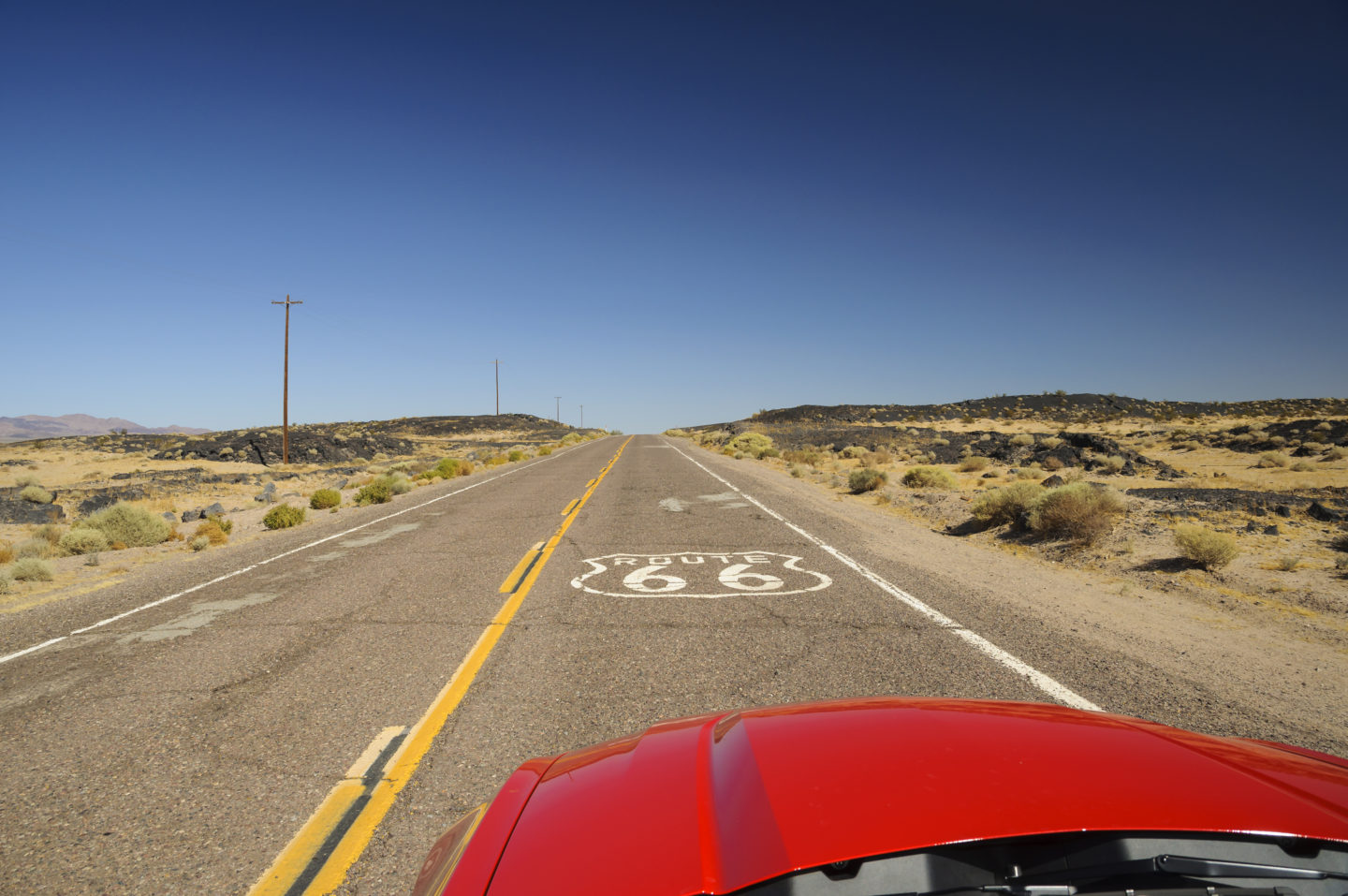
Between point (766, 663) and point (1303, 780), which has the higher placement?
point (1303, 780)

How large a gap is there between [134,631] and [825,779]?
24.0ft

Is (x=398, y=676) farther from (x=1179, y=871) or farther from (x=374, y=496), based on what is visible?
(x=374, y=496)

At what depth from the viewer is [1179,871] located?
4.61ft

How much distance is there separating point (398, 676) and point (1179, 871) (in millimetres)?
4813

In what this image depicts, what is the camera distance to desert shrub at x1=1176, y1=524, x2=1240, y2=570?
8727 mm

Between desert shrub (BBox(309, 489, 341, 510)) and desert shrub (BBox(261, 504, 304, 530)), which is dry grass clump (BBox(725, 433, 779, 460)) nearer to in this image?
desert shrub (BBox(309, 489, 341, 510))

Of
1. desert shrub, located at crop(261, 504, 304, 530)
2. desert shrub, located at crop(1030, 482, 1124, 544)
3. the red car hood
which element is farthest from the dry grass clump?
the red car hood

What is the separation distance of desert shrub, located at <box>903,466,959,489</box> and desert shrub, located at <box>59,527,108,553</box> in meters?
18.8

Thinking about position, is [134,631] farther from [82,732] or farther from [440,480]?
[440,480]

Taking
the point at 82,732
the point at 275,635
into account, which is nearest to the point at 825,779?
the point at 82,732

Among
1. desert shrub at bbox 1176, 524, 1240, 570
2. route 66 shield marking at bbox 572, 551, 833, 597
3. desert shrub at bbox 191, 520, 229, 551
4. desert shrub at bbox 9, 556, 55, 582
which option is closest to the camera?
route 66 shield marking at bbox 572, 551, 833, 597

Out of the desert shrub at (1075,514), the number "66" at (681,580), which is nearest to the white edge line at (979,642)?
the number "66" at (681,580)

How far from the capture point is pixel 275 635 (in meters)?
6.10

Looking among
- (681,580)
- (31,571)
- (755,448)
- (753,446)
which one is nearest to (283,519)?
(31,571)
